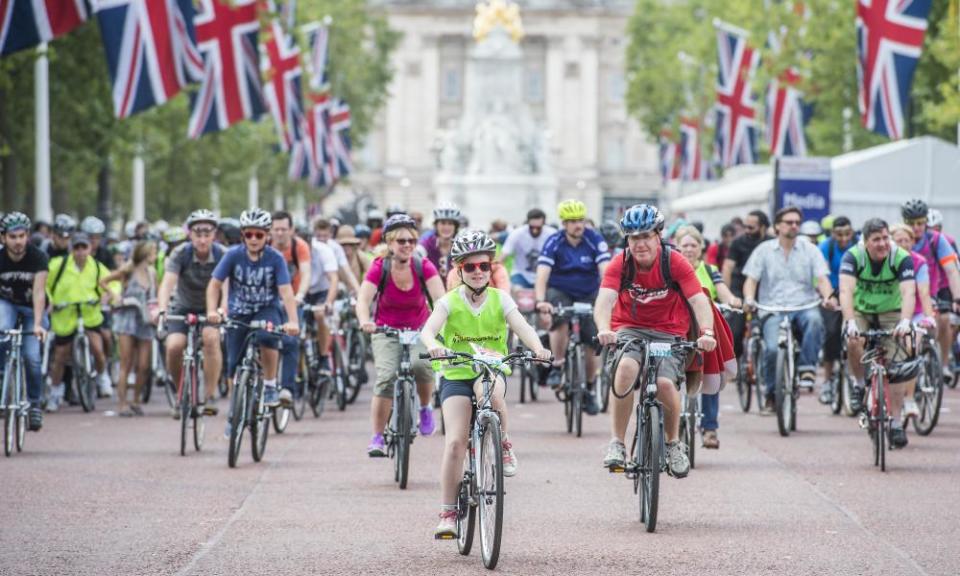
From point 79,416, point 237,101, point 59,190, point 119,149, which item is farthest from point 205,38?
point 59,190

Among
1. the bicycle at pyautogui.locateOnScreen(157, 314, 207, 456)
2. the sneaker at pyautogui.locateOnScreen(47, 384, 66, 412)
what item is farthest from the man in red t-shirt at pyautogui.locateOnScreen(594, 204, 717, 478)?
the sneaker at pyautogui.locateOnScreen(47, 384, 66, 412)

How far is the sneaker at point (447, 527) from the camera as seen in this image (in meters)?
10.7

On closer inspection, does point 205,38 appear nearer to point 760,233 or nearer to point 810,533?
point 760,233

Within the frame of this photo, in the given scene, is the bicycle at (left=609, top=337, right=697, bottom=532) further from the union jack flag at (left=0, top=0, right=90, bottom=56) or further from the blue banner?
the blue banner

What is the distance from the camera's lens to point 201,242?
17484 millimetres

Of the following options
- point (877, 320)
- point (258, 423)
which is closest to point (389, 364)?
point (258, 423)

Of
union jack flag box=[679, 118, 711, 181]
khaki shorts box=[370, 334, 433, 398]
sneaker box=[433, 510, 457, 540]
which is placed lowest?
sneaker box=[433, 510, 457, 540]

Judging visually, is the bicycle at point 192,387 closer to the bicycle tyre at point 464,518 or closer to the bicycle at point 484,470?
the bicycle at point 484,470

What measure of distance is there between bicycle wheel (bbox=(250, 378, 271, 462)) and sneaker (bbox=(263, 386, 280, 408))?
0.05 meters

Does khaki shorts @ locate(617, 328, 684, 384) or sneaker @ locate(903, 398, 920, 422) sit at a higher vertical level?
khaki shorts @ locate(617, 328, 684, 384)

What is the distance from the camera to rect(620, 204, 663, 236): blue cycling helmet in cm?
1188

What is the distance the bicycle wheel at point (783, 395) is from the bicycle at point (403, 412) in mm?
4268

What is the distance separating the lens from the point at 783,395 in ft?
58.4

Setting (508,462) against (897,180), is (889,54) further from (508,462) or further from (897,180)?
(508,462)
